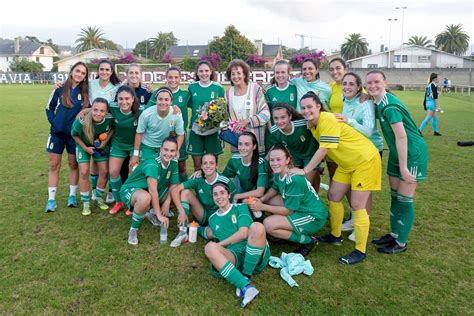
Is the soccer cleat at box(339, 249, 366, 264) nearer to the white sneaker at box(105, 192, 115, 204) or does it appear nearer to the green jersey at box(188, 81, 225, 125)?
the green jersey at box(188, 81, 225, 125)

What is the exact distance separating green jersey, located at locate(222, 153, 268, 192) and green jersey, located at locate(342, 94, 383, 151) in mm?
1129

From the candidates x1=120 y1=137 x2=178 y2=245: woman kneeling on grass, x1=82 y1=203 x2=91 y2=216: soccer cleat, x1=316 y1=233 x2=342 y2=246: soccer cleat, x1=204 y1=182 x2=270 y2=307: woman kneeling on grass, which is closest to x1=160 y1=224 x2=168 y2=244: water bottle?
x1=120 y1=137 x2=178 y2=245: woman kneeling on grass

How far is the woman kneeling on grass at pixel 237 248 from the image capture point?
340cm

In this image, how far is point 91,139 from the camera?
206 inches

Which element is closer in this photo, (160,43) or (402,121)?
(402,121)

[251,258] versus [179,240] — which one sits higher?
[251,258]

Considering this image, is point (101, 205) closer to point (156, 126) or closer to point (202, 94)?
point (156, 126)

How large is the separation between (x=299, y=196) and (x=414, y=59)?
60975mm

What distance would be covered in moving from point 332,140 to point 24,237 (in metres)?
3.79

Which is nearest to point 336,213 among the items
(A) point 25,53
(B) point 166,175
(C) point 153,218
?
(B) point 166,175

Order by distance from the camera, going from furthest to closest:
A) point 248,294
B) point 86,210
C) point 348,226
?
point 86,210, point 348,226, point 248,294

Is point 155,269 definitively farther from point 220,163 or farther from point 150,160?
point 220,163

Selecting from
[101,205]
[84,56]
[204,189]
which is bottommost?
[101,205]

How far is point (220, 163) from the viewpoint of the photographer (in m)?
8.56
